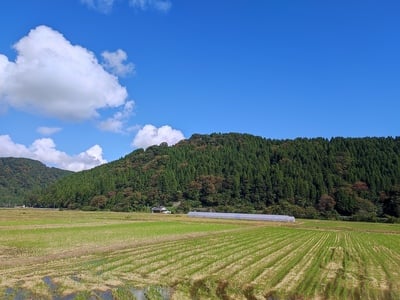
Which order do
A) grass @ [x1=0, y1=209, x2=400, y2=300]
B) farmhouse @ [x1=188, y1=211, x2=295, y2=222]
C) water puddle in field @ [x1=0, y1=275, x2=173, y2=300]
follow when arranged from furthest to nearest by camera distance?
farmhouse @ [x1=188, y1=211, x2=295, y2=222]
grass @ [x1=0, y1=209, x2=400, y2=300]
water puddle in field @ [x1=0, y1=275, x2=173, y2=300]

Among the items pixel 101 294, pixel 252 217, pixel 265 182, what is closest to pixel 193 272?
pixel 101 294

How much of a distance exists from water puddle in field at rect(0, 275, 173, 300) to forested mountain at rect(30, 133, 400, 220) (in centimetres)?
9863

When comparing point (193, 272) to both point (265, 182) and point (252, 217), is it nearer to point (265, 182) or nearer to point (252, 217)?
→ point (252, 217)

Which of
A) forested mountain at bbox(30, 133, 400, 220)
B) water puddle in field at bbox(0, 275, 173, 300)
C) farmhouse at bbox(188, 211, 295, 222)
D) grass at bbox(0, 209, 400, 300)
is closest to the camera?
water puddle in field at bbox(0, 275, 173, 300)

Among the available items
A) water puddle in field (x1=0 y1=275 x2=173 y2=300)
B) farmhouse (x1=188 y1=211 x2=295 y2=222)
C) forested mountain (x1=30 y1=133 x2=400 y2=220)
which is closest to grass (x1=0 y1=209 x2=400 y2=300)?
water puddle in field (x1=0 y1=275 x2=173 y2=300)

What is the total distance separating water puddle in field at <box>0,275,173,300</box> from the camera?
13.9 metres

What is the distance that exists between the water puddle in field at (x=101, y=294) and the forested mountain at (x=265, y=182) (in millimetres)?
98633

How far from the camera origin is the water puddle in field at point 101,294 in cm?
1388

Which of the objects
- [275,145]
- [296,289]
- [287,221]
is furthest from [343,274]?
[275,145]

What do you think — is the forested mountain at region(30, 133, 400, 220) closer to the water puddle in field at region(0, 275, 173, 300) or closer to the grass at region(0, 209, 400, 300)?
the grass at region(0, 209, 400, 300)

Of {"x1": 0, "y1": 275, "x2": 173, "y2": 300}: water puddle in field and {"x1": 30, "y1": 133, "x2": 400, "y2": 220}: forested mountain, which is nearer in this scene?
{"x1": 0, "y1": 275, "x2": 173, "y2": 300}: water puddle in field

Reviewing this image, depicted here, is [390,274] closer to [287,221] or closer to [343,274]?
[343,274]

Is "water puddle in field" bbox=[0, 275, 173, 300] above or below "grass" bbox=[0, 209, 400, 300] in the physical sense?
below

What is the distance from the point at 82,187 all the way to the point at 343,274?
525ft
